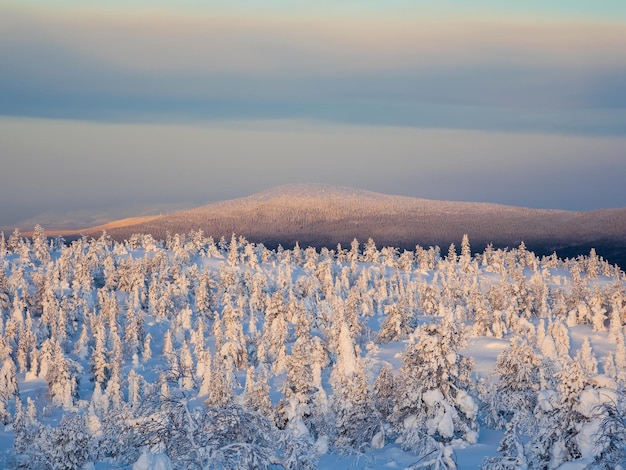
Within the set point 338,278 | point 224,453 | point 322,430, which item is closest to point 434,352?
point 322,430

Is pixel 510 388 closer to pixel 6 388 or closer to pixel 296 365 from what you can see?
pixel 296 365

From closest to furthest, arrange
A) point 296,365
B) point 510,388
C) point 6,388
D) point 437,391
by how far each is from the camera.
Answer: point 437,391, point 296,365, point 510,388, point 6,388

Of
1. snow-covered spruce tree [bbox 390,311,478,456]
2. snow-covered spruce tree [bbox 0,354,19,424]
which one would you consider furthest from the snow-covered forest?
snow-covered spruce tree [bbox 0,354,19,424]

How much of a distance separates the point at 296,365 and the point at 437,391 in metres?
12.8

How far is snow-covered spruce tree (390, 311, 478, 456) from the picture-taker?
3114 centimetres

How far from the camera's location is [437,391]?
103ft

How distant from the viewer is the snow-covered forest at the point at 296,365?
18156mm

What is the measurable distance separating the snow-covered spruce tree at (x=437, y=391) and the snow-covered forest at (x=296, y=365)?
76 millimetres

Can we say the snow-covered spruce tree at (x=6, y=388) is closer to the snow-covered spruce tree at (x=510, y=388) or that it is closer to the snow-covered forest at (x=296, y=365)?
the snow-covered forest at (x=296, y=365)

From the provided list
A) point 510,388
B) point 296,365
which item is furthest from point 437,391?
point 510,388

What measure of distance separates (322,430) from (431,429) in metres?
13.9

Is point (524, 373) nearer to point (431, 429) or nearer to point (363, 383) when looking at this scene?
point (363, 383)

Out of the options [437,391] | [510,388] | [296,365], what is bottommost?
[510,388]

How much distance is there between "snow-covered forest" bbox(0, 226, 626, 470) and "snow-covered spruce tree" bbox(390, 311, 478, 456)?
76 millimetres
